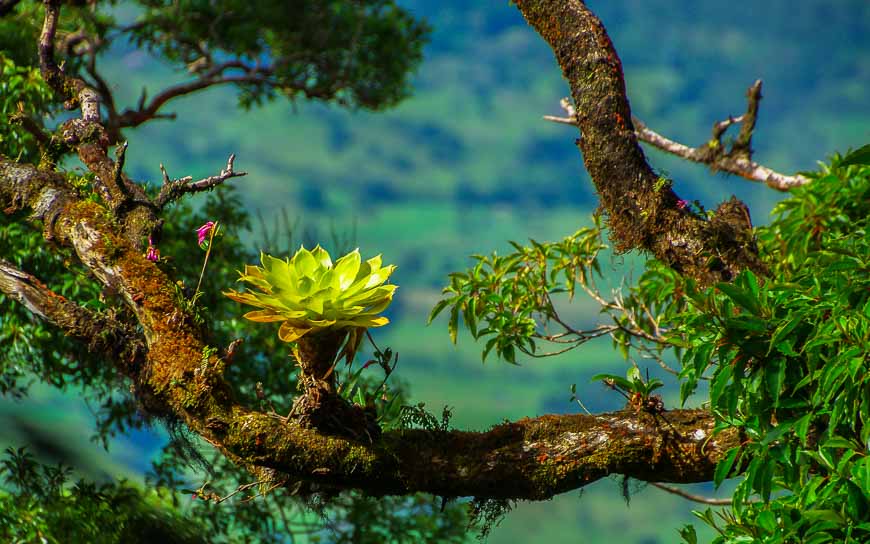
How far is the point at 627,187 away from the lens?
8.70ft

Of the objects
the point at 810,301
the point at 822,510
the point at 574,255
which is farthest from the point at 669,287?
the point at 822,510

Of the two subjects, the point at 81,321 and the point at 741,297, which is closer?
the point at 741,297

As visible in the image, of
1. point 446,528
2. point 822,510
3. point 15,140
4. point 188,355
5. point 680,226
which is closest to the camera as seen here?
point 822,510

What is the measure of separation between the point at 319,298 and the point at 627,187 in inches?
44.1

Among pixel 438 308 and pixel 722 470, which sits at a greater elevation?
pixel 438 308

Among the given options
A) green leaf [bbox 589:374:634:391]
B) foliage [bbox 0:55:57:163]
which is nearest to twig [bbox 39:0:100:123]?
foliage [bbox 0:55:57:163]

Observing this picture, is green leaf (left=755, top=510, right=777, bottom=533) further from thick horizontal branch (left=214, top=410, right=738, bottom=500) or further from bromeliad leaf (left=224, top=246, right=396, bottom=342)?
bromeliad leaf (left=224, top=246, right=396, bottom=342)

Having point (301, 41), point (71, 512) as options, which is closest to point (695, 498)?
point (71, 512)

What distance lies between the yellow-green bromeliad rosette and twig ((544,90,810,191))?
207cm

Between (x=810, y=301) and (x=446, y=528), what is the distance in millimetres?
2771

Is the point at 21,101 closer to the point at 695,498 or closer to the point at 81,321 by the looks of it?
the point at 81,321

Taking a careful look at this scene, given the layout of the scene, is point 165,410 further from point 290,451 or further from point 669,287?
point 669,287

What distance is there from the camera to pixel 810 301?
201 cm

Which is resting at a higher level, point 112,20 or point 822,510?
point 112,20
